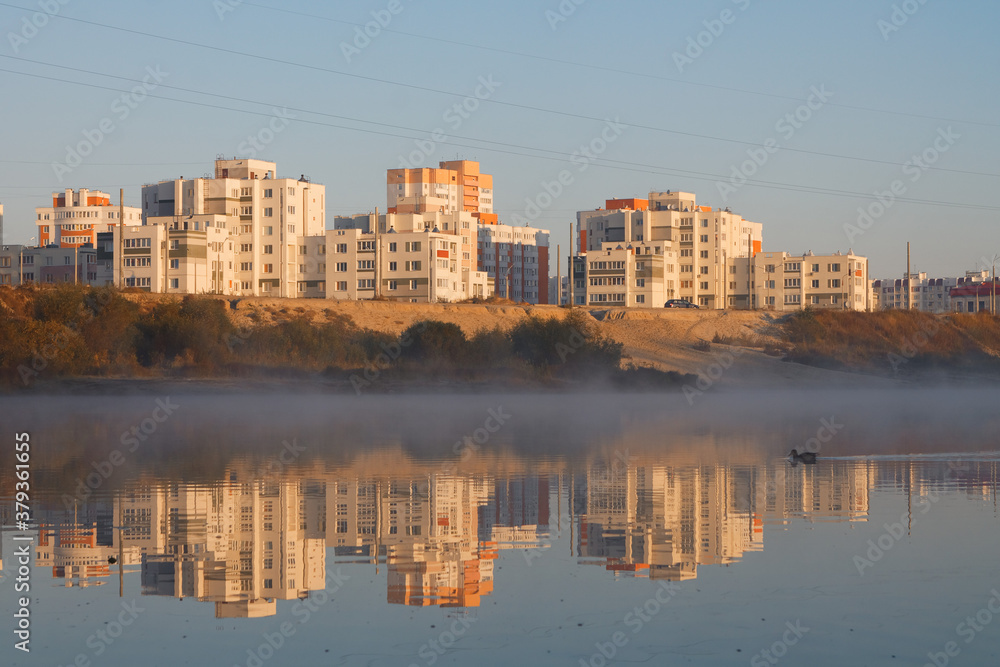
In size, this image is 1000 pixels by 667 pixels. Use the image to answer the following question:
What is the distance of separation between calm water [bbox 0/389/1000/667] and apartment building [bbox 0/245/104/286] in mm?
129869

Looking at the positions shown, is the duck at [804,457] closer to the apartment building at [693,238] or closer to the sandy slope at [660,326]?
the sandy slope at [660,326]

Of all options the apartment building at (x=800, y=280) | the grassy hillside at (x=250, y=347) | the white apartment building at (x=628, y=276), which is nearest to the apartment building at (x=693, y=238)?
the apartment building at (x=800, y=280)

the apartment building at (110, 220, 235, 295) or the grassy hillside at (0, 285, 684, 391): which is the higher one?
the apartment building at (110, 220, 235, 295)

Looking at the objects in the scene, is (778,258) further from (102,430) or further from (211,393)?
(102,430)

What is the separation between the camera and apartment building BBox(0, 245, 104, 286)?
153 meters

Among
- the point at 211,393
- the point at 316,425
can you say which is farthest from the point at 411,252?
the point at 316,425

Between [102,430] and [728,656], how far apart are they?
29.7 meters

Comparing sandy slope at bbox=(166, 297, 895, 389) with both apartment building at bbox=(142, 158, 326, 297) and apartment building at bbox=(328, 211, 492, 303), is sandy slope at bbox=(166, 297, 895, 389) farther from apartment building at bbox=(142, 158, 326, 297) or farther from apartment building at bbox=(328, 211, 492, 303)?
apartment building at bbox=(142, 158, 326, 297)

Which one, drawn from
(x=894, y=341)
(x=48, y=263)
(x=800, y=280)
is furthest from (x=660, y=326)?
(x=48, y=263)

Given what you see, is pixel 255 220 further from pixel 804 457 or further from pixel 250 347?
pixel 804 457

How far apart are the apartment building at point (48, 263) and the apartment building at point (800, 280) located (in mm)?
93645

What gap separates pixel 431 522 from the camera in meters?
17.4

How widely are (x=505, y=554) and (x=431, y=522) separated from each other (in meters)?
2.61

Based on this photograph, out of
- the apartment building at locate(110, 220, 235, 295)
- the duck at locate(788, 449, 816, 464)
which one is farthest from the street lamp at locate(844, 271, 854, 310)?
the duck at locate(788, 449, 816, 464)
